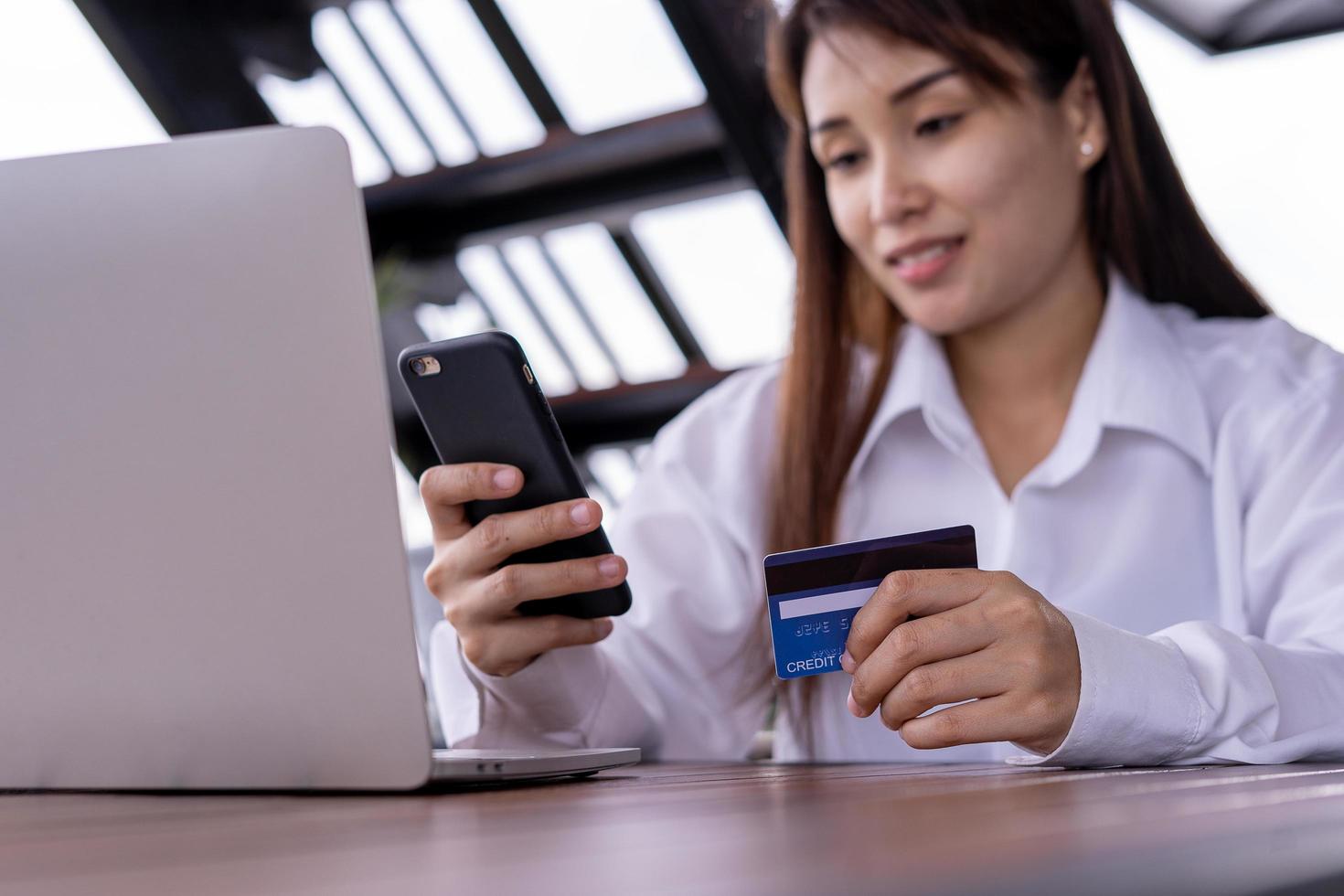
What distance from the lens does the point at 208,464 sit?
0.61 m

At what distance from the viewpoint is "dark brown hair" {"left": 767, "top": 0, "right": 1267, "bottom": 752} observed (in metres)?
1.35

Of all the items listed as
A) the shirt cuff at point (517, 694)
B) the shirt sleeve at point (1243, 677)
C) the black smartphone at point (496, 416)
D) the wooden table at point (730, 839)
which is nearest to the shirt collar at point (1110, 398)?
the shirt sleeve at point (1243, 677)

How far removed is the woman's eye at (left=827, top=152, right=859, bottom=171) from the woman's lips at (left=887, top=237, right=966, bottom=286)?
125 millimetres

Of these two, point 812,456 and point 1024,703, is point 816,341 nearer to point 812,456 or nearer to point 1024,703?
point 812,456

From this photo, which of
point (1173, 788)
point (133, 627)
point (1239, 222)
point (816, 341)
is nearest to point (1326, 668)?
point (1173, 788)

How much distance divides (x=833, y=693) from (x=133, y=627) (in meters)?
0.91

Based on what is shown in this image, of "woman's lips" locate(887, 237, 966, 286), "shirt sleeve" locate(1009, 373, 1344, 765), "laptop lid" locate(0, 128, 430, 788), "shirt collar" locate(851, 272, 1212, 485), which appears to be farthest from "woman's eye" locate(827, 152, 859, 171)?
"laptop lid" locate(0, 128, 430, 788)

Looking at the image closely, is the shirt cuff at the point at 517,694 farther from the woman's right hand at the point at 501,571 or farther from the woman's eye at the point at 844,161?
the woman's eye at the point at 844,161

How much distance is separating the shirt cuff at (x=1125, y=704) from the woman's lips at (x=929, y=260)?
667 millimetres

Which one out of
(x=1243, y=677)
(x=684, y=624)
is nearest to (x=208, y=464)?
(x=1243, y=677)

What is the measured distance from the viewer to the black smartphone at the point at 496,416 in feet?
2.72

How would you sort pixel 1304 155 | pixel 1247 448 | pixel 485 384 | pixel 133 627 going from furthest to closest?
1. pixel 1304 155
2. pixel 1247 448
3. pixel 485 384
4. pixel 133 627

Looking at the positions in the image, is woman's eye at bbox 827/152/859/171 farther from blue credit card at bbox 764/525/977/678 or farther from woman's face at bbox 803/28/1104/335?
blue credit card at bbox 764/525/977/678

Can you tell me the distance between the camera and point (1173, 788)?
0.54m
